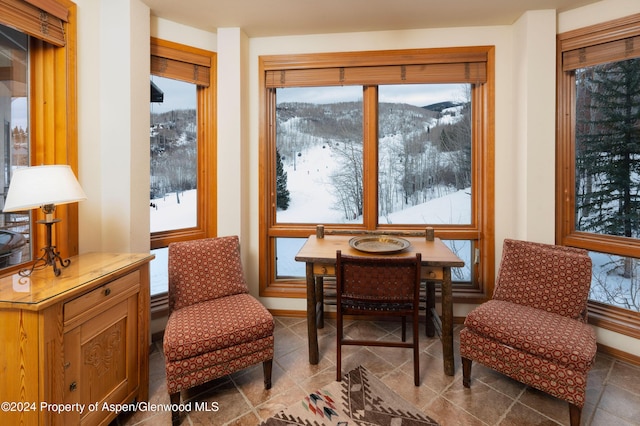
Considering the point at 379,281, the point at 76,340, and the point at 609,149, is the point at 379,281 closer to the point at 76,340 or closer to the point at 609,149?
the point at 76,340

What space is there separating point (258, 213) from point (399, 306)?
5.44ft

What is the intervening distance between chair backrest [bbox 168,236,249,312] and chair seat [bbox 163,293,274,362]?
0.11m

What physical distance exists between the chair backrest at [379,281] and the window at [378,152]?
43.9 inches

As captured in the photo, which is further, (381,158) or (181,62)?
(381,158)

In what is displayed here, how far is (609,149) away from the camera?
2414 millimetres

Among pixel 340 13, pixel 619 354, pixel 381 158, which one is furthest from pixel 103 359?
pixel 619 354

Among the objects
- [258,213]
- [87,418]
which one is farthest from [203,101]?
[87,418]

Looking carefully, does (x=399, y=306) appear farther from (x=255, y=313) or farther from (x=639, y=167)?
(x=639, y=167)

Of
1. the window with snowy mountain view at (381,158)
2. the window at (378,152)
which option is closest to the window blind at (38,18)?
the window at (378,152)

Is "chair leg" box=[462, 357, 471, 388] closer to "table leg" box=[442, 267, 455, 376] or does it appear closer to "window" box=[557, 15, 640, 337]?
"table leg" box=[442, 267, 455, 376]

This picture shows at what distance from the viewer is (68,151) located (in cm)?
204

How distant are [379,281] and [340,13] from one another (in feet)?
7.28

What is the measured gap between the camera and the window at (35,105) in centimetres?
178

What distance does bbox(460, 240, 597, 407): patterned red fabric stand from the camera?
162 centimetres
